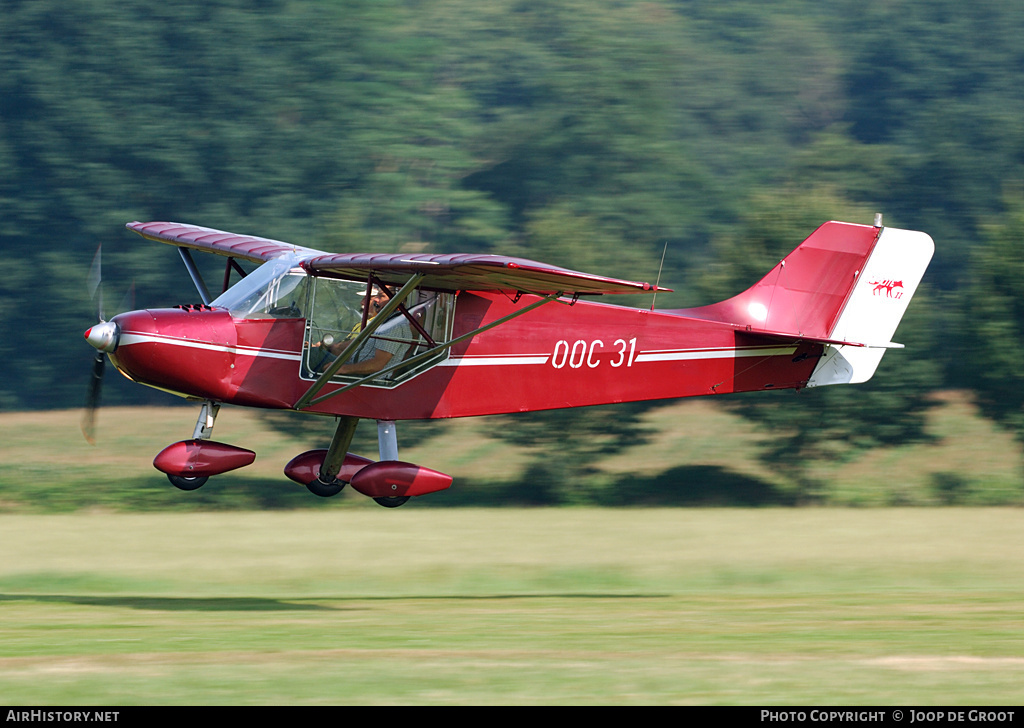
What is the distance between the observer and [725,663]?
905 cm

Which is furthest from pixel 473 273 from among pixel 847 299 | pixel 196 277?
pixel 847 299

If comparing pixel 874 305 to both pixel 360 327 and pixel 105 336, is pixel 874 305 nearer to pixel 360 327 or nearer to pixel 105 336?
pixel 360 327

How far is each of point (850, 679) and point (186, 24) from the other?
38.5 meters

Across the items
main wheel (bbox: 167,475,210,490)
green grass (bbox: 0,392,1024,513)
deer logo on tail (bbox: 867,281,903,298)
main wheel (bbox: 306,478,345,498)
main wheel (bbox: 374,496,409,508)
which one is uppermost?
deer logo on tail (bbox: 867,281,903,298)

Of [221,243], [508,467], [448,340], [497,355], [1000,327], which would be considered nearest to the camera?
[448,340]

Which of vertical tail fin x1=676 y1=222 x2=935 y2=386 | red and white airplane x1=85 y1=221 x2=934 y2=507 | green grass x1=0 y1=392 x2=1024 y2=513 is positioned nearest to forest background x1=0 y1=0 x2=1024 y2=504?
green grass x1=0 y1=392 x2=1024 y2=513

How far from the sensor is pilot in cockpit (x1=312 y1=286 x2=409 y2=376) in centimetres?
1181

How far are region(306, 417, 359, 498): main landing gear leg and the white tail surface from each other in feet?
17.9

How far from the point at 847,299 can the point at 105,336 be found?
8.26m

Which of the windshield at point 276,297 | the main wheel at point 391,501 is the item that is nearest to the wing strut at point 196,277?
the windshield at point 276,297

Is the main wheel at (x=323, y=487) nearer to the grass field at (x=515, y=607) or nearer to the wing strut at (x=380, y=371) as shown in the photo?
the wing strut at (x=380, y=371)

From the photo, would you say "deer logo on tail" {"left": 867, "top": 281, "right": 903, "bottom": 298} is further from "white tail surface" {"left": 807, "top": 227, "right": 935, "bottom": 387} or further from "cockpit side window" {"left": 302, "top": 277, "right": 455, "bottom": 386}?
"cockpit side window" {"left": 302, "top": 277, "right": 455, "bottom": 386}

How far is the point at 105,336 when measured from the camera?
10.9 meters

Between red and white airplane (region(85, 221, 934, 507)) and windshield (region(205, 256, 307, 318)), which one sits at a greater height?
windshield (region(205, 256, 307, 318))
